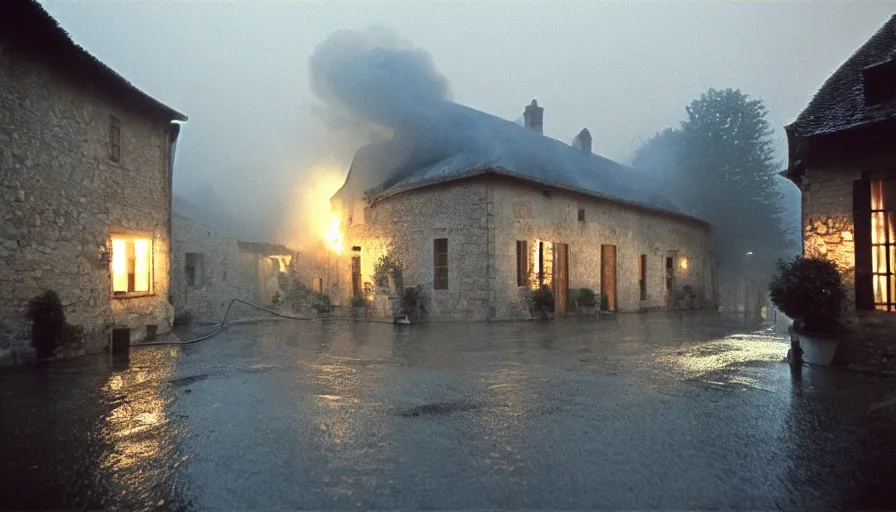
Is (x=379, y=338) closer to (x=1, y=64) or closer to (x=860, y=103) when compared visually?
(x=1, y=64)

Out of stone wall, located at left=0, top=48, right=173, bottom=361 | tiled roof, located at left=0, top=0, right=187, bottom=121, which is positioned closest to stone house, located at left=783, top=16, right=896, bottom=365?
tiled roof, located at left=0, top=0, right=187, bottom=121

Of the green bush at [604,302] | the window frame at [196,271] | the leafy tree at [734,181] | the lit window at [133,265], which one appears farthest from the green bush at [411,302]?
the leafy tree at [734,181]

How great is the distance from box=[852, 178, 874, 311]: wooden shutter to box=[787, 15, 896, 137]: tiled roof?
3.23 feet

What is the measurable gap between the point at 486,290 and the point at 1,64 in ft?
41.1

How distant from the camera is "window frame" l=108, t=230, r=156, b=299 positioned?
10.6 metres

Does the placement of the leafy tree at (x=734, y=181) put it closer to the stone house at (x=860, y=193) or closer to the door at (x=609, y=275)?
the door at (x=609, y=275)

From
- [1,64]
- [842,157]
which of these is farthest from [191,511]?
[842,157]

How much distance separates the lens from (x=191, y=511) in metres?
2.95

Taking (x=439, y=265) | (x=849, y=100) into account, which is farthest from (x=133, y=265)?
(x=849, y=100)

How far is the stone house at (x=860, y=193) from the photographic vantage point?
716 centimetres

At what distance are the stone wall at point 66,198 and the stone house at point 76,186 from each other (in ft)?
0.06

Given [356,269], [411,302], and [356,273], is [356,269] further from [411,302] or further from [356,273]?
[411,302]

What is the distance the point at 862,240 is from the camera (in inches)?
292

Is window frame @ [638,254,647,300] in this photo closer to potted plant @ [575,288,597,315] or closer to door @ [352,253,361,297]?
potted plant @ [575,288,597,315]
